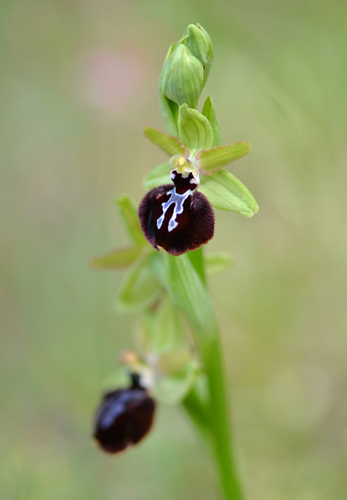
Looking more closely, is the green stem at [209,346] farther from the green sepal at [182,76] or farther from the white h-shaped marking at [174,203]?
the green sepal at [182,76]

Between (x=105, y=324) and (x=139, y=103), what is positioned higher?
(x=139, y=103)

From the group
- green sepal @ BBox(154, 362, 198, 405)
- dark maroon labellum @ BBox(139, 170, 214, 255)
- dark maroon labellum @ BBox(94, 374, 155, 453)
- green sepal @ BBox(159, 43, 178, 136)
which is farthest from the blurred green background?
dark maroon labellum @ BBox(139, 170, 214, 255)

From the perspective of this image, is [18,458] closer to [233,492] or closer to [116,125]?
[233,492]

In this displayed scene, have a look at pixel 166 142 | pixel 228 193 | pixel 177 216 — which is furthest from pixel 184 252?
pixel 166 142

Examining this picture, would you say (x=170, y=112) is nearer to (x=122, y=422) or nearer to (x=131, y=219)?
(x=131, y=219)

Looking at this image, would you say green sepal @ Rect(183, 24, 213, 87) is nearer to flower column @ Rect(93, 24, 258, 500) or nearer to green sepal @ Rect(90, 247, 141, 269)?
flower column @ Rect(93, 24, 258, 500)

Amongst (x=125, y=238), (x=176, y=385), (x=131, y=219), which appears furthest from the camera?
(x=125, y=238)

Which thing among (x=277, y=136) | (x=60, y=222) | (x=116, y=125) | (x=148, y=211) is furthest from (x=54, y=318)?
(x=148, y=211)

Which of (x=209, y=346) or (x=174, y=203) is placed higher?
(x=174, y=203)
